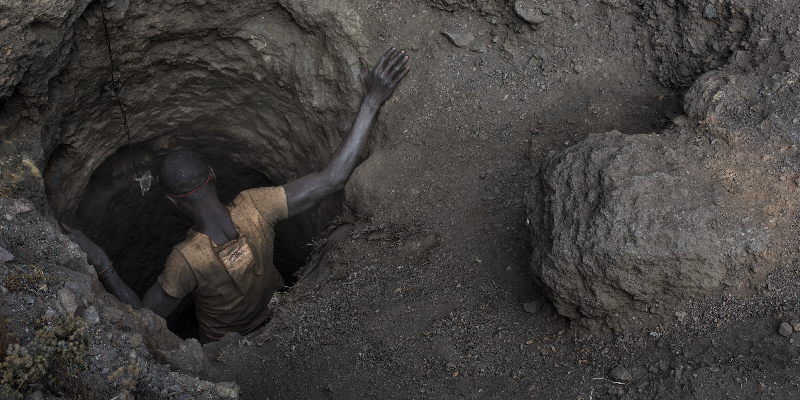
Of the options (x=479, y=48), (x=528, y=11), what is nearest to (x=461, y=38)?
(x=479, y=48)

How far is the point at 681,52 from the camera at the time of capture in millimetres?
2814

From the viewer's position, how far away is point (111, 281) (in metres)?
3.28

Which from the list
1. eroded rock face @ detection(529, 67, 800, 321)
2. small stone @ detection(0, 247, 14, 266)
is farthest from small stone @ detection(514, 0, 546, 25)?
small stone @ detection(0, 247, 14, 266)

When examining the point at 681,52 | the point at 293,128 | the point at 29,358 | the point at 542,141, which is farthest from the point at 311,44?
the point at 29,358

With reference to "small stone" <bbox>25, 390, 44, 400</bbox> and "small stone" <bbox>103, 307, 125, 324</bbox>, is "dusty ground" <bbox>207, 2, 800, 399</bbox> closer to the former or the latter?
"small stone" <bbox>103, 307, 125, 324</bbox>

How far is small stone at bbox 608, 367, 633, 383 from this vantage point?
2035 millimetres

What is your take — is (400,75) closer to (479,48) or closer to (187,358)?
(479,48)

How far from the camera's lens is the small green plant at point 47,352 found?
164 centimetres

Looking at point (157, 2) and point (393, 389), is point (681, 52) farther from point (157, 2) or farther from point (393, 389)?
point (157, 2)

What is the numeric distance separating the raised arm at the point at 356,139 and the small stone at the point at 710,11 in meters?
1.72

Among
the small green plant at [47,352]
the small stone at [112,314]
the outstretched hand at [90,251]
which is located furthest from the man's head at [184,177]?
the small green plant at [47,352]

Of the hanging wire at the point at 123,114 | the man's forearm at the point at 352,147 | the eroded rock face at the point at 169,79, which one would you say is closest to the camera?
the eroded rock face at the point at 169,79

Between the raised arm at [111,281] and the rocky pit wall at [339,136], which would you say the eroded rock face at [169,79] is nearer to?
the rocky pit wall at [339,136]

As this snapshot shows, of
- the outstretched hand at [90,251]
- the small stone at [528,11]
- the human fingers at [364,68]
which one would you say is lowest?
the outstretched hand at [90,251]
